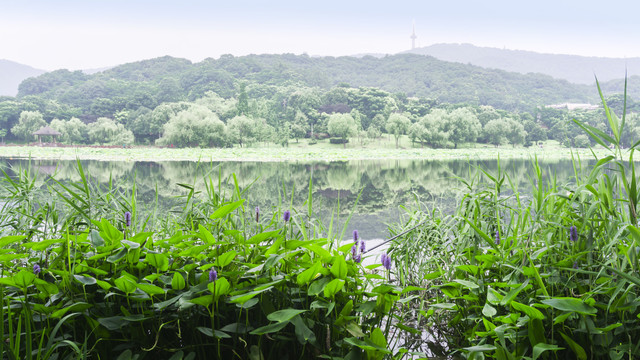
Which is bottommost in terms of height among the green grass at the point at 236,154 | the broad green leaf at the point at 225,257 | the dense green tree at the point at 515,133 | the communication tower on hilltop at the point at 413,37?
the green grass at the point at 236,154

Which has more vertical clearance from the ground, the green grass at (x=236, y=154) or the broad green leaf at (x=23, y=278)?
the broad green leaf at (x=23, y=278)

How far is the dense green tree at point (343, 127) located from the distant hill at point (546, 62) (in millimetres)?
46455

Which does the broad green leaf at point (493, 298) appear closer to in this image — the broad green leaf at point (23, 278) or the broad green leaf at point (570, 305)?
the broad green leaf at point (570, 305)

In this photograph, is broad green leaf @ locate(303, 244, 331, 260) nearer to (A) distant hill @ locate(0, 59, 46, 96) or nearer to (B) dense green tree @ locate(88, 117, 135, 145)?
(B) dense green tree @ locate(88, 117, 135, 145)

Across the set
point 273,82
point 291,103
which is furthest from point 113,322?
point 273,82

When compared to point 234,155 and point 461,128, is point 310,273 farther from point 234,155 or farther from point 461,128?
point 461,128

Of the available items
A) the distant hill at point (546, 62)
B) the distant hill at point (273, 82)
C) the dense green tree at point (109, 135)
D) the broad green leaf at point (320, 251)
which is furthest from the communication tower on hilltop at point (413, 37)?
the broad green leaf at point (320, 251)

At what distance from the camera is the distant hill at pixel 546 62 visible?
74.8 meters

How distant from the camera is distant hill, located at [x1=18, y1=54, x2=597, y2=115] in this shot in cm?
4578

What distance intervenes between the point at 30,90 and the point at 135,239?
6141cm

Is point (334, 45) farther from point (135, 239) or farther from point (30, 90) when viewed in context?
point (135, 239)

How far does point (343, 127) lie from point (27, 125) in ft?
88.2

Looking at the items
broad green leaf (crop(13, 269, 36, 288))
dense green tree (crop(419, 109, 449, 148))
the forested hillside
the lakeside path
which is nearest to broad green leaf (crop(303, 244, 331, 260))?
broad green leaf (crop(13, 269, 36, 288))

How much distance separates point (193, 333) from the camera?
2.51 ft
